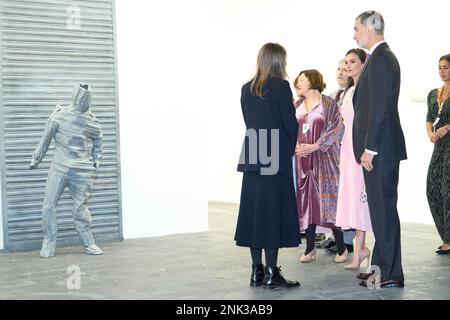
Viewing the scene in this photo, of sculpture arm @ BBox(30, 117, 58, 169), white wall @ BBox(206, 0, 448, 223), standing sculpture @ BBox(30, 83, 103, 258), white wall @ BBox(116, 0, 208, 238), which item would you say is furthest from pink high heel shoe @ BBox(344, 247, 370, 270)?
white wall @ BBox(206, 0, 448, 223)

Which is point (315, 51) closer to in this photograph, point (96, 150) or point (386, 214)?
point (96, 150)

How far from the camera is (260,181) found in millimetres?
4156

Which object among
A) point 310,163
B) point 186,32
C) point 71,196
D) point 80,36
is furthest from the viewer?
point 186,32

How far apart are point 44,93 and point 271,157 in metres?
2.75

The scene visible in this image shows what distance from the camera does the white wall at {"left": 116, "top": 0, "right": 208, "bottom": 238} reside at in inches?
258

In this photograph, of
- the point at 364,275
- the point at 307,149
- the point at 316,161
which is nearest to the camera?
the point at 364,275

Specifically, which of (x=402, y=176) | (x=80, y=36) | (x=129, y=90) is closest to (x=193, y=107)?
(x=129, y=90)

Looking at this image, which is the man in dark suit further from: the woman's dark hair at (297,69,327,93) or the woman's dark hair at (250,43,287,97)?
the woman's dark hair at (297,69,327,93)

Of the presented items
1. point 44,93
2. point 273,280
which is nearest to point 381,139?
point 273,280

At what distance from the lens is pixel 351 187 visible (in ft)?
15.9

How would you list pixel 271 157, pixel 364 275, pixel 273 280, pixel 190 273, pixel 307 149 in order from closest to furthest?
pixel 271 157
pixel 273 280
pixel 364 275
pixel 190 273
pixel 307 149

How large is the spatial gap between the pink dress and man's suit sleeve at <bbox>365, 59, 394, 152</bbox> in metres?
0.70
